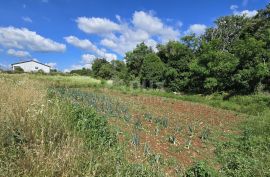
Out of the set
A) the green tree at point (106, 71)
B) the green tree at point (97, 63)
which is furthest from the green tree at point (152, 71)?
the green tree at point (97, 63)

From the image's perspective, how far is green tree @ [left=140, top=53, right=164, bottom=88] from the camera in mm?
29558

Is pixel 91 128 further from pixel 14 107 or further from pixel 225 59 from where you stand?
pixel 225 59

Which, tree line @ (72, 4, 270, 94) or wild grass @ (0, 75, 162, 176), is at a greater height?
tree line @ (72, 4, 270, 94)

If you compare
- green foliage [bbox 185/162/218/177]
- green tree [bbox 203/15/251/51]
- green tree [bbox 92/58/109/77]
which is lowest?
green foliage [bbox 185/162/218/177]

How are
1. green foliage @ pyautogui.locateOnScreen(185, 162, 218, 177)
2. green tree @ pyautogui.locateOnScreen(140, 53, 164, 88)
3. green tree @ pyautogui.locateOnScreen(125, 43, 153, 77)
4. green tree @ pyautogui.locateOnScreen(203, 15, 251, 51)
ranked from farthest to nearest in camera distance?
1. green tree @ pyautogui.locateOnScreen(125, 43, 153, 77)
2. green tree @ pyautogui.locateOnScreen(203, 15, 251, 51)
3. green tree @ pyautogui.locateOnScreen(140, 53, 164, 88)
4. green foliage @ pyautogui.locateOnScreen(185, 162, 218, 177)

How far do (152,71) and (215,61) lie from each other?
7737mm

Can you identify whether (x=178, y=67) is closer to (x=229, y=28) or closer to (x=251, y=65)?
(x=251, y=65)

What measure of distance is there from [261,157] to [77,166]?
463 cm

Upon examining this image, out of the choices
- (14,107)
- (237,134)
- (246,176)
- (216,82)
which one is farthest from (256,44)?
(14,107)

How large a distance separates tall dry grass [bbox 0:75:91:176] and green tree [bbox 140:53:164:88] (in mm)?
24569

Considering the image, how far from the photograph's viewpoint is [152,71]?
1171 inches

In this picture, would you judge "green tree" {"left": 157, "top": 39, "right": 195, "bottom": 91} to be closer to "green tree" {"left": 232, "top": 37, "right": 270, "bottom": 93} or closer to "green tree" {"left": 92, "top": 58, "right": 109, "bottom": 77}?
"green tree" {"left": 232, "top": 37, "right": 270, "bottom": 93}

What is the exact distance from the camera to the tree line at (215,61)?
2148cm

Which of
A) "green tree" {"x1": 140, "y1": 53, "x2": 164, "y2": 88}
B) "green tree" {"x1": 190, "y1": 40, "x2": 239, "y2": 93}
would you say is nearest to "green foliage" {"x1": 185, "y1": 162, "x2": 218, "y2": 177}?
"green tree" {"x1": 190, "y1": 40, "x2": 239, "y2": 93}
